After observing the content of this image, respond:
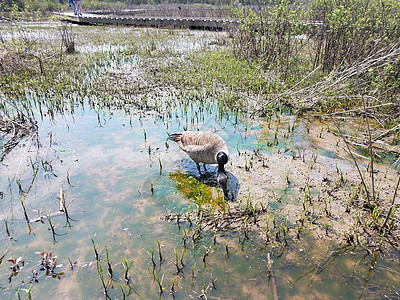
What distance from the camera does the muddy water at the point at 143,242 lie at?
2977 mm

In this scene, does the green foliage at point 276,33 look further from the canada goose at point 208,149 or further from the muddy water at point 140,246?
the muddy water at point 140,246

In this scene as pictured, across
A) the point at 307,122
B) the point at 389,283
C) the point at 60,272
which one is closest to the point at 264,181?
the point at 389,283

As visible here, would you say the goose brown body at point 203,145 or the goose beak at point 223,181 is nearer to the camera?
the goose beak at point 223,181

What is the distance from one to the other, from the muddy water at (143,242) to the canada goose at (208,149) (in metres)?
0.44

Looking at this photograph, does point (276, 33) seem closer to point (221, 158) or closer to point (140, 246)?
point (221, 158)

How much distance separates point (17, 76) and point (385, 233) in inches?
437

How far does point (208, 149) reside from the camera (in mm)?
4488

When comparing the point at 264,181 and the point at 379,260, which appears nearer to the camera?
the point at 379,260

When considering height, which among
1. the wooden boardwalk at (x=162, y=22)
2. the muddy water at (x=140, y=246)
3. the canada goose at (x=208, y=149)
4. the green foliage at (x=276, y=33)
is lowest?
the muddy water at (x=140, y=246)

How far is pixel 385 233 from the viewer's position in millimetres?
3518

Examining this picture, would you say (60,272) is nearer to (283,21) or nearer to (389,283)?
(389,283)

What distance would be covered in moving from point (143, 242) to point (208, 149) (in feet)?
5.73

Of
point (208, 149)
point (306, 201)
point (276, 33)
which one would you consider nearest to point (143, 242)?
point (208, 149)

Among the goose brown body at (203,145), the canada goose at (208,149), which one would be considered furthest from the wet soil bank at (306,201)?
the goose brown body at (203,145)
